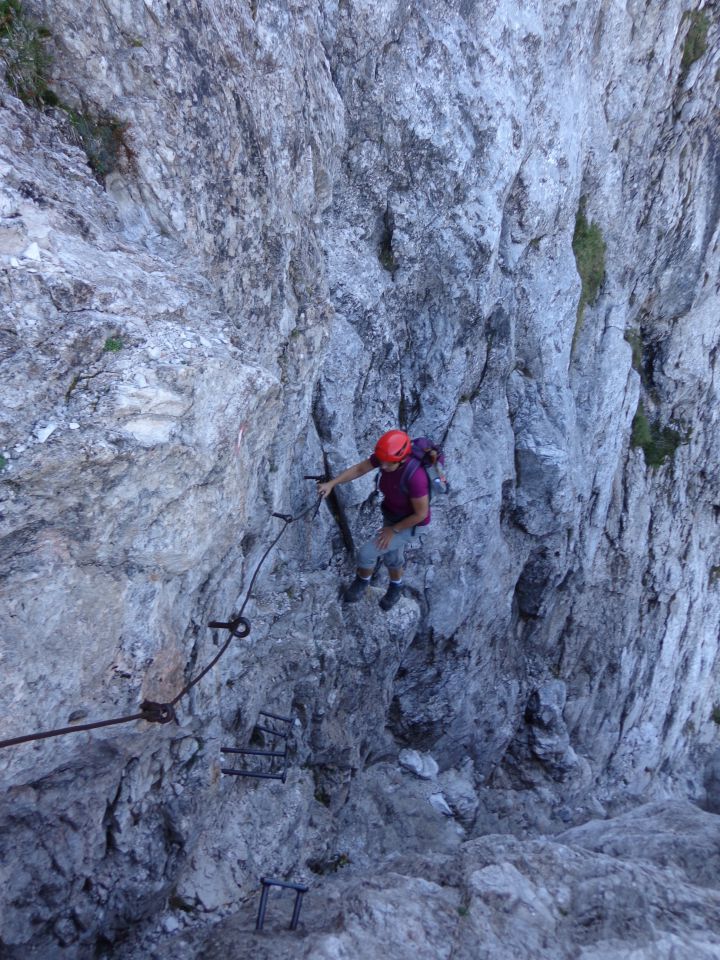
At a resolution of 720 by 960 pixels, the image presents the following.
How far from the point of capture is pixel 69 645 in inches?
202

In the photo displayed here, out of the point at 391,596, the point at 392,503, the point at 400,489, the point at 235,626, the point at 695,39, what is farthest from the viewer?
the point at 695,39

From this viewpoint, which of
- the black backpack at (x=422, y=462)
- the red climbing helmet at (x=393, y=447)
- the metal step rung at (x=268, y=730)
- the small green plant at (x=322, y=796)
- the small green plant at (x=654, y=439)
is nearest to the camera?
the red climbing helmet at (x=393, y=447)

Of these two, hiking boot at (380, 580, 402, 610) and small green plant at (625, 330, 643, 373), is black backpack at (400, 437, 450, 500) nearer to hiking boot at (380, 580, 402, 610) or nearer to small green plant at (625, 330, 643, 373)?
hiking boot at (380, 580, 402, 610)

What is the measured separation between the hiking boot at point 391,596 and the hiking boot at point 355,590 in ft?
1.56

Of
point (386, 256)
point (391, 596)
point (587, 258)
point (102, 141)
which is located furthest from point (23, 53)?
point (587, 258)

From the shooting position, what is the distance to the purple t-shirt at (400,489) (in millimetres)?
8773

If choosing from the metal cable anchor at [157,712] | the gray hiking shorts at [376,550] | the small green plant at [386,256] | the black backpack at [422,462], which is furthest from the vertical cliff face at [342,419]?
the black backpack at [422,462]

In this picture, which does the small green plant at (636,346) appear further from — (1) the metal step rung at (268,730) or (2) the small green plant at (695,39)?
(1) the metal step rung at (268,730)

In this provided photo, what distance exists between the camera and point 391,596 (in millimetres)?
10961

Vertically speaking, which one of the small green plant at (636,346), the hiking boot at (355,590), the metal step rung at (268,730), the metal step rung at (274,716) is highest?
the small green plant at (636,346)

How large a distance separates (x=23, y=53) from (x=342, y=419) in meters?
5.68

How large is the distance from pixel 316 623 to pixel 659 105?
1433cm

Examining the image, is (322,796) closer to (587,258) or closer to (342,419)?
(342,419)

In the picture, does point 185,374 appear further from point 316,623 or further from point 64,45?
point 316,623
